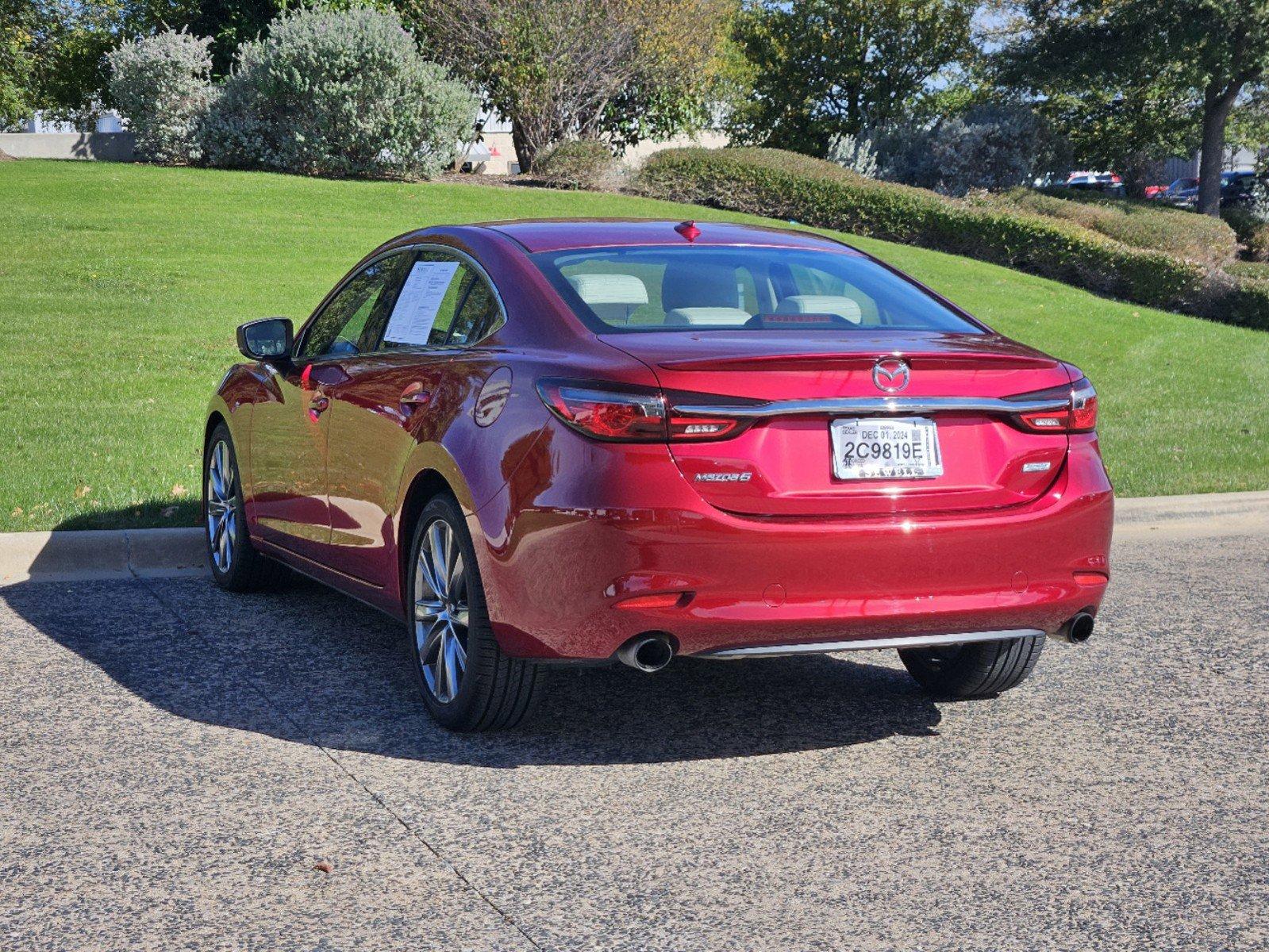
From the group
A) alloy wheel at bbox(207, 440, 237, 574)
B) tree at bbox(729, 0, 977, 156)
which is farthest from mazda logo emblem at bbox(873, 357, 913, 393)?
tree at bbox(729, 0, 977, 156)

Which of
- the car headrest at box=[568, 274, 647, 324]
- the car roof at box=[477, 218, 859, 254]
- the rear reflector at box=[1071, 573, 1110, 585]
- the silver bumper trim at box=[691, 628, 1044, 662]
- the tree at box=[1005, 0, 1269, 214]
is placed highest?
the tree at box=[1005, 0, 1269, 214]

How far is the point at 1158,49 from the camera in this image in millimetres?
36875

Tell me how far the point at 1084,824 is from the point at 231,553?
4302 mm

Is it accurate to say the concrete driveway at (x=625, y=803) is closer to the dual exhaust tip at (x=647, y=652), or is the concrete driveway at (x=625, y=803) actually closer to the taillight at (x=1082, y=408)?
the dual exhaust tip at (x=647, y=652)

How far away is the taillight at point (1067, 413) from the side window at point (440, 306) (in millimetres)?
1721

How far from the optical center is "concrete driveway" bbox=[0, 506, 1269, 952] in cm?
354

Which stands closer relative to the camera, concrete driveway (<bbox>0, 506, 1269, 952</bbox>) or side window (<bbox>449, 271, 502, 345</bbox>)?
concrete driveway (<bbox>0, 506, 1269, 952</bbox>)

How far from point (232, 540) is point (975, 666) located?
3545 mm

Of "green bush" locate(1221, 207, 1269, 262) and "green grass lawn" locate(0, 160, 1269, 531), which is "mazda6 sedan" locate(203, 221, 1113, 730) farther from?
"green bush" locate(1221, 207, 1269, 262)

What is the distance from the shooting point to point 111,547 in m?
7.74

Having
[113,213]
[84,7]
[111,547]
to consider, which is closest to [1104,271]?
[113,213]

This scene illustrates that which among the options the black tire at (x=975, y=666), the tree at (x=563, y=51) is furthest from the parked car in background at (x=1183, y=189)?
the black tire at (x=975, y=666)

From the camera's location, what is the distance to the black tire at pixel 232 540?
707cm

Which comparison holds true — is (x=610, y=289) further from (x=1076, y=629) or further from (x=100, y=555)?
(x=100, y=555)
